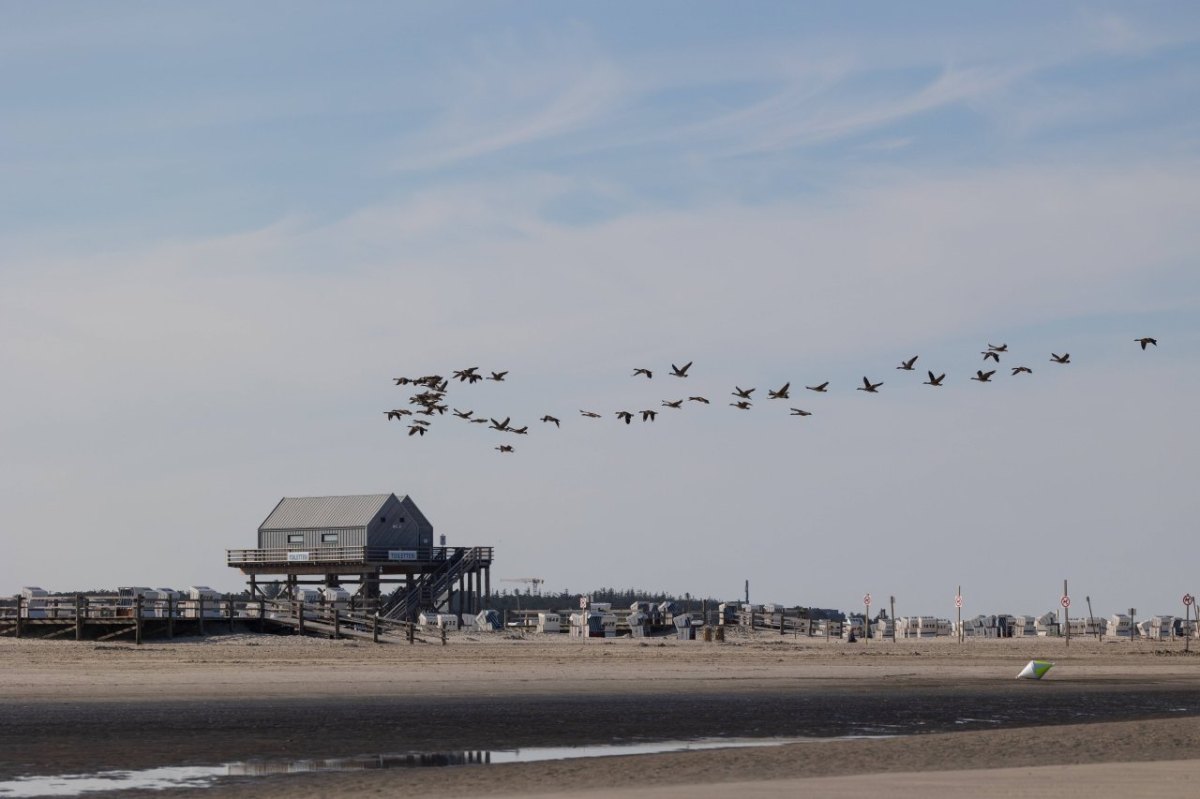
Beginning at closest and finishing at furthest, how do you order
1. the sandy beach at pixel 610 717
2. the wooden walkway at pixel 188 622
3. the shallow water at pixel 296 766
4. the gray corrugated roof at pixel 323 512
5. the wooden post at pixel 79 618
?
the shallow water at pixel 296 766
the sandy beach at pixel 610 717
the wooden post at pixel 79 618
the wooden walkway at pixel 188 622
the gray corrugated roof at pixel 323 512

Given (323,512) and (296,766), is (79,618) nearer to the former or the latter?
(323,512)

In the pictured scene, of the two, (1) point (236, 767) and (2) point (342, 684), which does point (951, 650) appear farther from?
(1) point (236, 767)

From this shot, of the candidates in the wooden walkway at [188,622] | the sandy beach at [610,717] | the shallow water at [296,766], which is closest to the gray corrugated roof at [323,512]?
the wooden walkway at [188,622]

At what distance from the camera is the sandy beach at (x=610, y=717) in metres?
20.9

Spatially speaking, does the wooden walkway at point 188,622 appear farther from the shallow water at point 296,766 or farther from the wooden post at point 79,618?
the shallow water at point 296,766

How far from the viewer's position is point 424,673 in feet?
145

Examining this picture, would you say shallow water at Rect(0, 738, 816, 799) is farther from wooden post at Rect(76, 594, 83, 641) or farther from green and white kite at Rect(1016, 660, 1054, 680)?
wooden post at Rect(76, 594, 83, 641)

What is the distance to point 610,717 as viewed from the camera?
31312mm

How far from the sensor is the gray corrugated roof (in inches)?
3506

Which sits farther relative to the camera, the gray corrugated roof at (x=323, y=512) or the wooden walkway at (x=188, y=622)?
the gray corrugated roof at (x=323, y=512)

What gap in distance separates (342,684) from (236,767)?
1789cm

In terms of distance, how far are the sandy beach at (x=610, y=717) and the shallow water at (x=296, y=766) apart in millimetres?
504

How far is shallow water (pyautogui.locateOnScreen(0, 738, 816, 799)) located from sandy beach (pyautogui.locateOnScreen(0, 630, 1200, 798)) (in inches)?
19.9

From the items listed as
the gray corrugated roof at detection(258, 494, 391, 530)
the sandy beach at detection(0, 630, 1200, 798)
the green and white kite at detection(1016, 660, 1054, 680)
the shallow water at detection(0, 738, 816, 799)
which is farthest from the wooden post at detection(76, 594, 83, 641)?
the shallow water at detection(0, 738, 816, 799)
